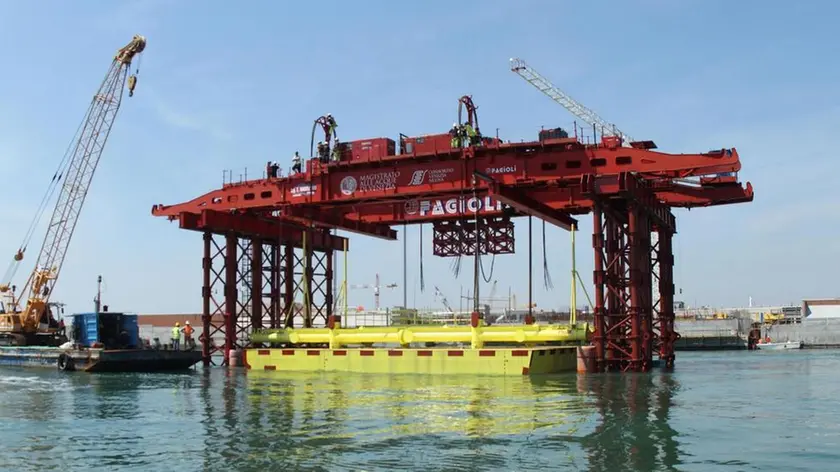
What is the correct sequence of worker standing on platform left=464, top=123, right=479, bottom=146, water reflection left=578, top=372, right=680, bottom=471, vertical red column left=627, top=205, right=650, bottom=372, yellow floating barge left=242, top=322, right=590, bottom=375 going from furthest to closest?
worker standing on platform left=464, top=123, right=479, bottom=146
vertical red column left=627, top=205, right=650, bottom=372
yellow floating barge left=242, top=322, right=590, bottom=375
water reflection left=578, top=372, right=680, bottom=471

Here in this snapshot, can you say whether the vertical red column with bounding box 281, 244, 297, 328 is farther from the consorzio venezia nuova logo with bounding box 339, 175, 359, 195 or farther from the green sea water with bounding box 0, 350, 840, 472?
the green sea water with bounding box 0, 350, 840, 472

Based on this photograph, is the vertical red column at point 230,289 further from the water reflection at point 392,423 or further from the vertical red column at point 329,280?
the water reflection at point 392,423

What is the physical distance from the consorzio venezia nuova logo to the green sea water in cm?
1436

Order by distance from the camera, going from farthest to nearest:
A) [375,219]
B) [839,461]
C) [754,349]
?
[754,349], [375,219], [839,461]

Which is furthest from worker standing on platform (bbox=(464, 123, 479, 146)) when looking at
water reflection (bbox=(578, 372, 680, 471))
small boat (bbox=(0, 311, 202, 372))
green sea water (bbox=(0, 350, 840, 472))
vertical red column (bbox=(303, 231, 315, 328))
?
small boat (bbox=(0, 311, 202, 372))

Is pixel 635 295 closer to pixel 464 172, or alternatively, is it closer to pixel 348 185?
pixel 464 172

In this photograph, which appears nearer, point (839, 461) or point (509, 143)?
point (839, 461)

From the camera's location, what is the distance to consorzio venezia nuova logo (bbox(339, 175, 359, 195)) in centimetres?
4796

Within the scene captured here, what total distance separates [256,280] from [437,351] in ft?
68.8

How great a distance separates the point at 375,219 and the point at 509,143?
15821 millimetres

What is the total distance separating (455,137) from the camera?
148ft

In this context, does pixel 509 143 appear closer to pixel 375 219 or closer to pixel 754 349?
pixel 375 219

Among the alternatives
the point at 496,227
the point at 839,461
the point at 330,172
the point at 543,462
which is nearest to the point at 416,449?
the point at 543,462

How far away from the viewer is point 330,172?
48.7 m
